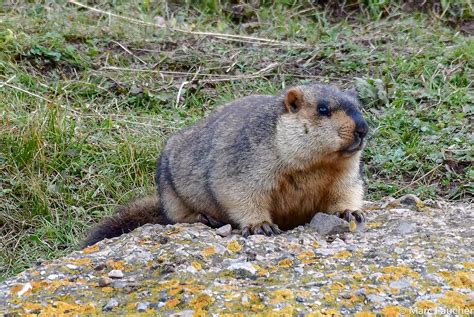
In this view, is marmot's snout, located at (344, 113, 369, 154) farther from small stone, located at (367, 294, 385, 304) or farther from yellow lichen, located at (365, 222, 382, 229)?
small stone, located at (367, 294, 385, 304)

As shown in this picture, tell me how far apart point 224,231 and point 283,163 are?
497mm

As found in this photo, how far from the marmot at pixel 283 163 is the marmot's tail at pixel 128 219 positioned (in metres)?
0.60

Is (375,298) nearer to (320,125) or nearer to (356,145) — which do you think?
(356,145)

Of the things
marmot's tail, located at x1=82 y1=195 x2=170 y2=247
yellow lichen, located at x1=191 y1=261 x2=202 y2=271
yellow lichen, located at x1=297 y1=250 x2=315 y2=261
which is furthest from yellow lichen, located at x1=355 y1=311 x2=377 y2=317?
marmot's tail, located at x1=82 y1=195 x2=170 y2=247

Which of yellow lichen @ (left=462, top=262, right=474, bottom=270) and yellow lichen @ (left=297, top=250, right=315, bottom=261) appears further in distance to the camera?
yellow lichen @ (left=297, top=250, right=315, bottom=261)

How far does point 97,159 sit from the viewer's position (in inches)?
297

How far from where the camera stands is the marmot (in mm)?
5312

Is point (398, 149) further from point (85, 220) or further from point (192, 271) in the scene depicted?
point (192, 271)

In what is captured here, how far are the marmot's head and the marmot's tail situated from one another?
1250mm

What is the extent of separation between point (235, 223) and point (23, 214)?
217cm

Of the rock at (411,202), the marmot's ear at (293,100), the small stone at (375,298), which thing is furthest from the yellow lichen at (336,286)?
the rock at (411,202)

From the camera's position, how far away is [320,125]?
534cm

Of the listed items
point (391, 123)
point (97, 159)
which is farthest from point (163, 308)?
point (391, 123)

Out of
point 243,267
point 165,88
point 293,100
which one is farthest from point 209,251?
point 165,88
